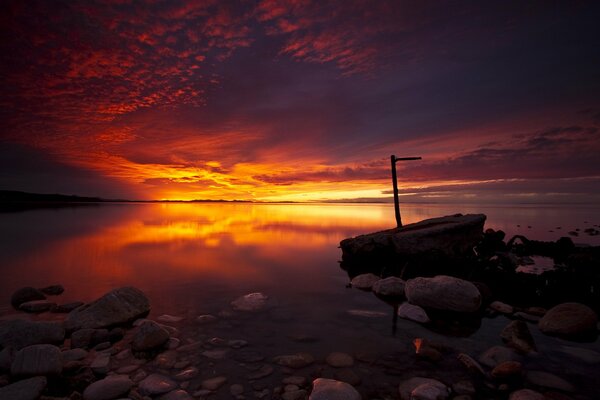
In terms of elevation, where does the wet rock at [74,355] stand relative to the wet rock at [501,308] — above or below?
above

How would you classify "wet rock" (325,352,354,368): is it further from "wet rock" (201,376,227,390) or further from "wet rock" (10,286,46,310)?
"wet rock" (10,286,46,310)

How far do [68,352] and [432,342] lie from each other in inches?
296

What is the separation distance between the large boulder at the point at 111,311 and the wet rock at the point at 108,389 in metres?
2.86

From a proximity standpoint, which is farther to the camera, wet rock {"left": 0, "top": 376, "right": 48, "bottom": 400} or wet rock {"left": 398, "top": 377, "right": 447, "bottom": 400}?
wet rock {"left": 398, "top": 377, "right": 447, "bottom": 400}

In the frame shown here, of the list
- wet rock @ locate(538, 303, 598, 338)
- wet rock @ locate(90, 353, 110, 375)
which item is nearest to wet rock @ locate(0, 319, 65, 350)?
wet rock @ locate(90, 353, 110, 375)

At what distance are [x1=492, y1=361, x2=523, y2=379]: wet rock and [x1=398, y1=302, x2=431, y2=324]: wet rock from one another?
249cm

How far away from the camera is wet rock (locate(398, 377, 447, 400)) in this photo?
4682mm

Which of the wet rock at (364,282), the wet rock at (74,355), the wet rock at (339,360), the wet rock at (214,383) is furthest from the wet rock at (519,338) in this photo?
the wet rock at (74,355)

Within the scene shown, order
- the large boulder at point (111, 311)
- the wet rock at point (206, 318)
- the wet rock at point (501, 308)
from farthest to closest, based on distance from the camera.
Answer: the wet rock at point (501, 308) < the wet rock at point (206, 318) < the large boulder at point (111, 311)

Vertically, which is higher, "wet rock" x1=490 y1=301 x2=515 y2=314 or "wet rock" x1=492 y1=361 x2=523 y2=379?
"wet rock" x1=492 y1=361 x2=523 y2=379

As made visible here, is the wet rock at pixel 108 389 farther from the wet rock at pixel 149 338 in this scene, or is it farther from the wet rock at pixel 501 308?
the wet rock at pixel 501 308

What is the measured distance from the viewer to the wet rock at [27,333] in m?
5.66

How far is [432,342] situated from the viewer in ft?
21.1

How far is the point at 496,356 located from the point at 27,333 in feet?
31.4
